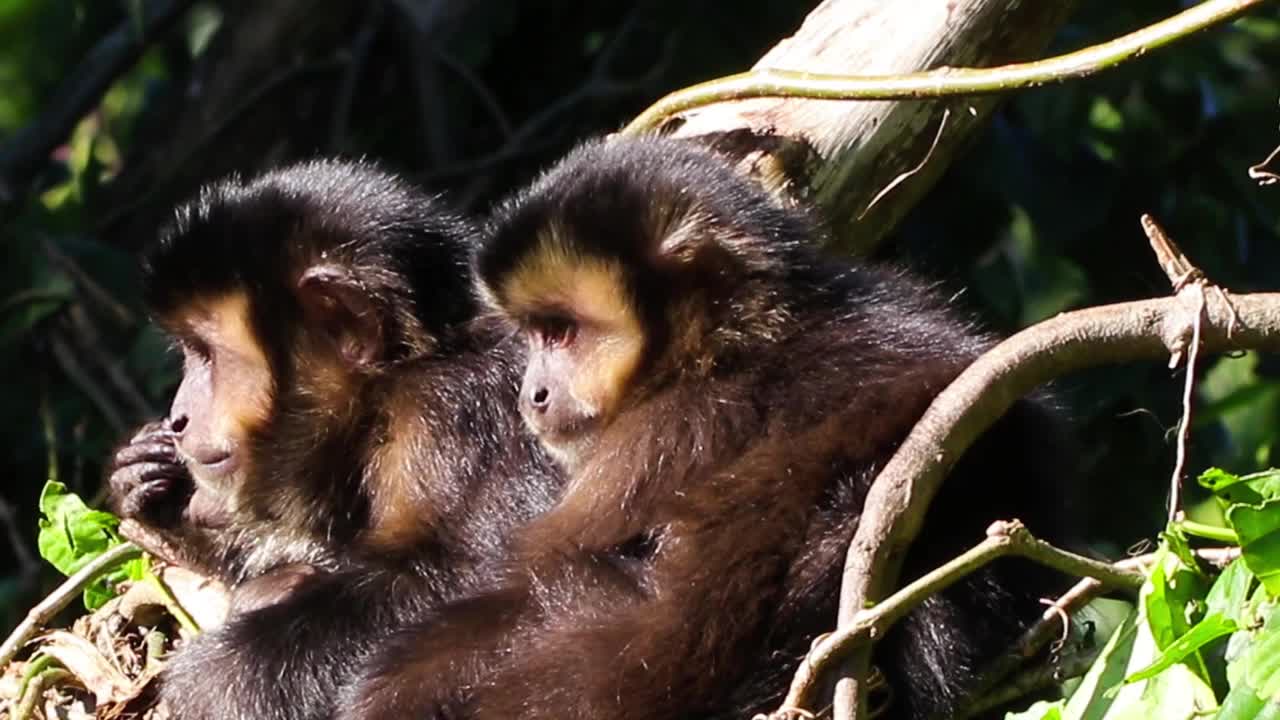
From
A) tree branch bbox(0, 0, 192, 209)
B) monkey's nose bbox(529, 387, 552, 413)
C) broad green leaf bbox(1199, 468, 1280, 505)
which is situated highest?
tree branch bbox(0, 0, 192, 209)

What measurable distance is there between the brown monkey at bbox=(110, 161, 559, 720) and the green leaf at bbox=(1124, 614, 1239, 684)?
1.69 meters

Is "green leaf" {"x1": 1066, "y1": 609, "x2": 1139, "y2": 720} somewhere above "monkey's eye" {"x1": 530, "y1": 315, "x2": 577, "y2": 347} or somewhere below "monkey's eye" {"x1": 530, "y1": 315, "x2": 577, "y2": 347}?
below

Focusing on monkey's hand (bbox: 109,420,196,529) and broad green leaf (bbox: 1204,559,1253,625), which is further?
monkey's hand (bbox: 109,420,196,529)

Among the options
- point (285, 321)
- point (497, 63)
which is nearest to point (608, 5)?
point (497, 63)

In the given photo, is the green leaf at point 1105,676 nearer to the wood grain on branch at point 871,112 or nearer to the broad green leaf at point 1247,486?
the broad green leaf at point 1247,486

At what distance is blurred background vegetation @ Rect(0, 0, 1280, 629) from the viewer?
548 centimetres

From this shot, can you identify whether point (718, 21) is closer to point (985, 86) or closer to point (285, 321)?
point (285, 321)

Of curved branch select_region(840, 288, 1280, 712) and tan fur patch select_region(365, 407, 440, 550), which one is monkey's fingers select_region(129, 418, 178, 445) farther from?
curved branch select_region(840, 288, 1280, 712)

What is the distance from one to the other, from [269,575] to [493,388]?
53cm

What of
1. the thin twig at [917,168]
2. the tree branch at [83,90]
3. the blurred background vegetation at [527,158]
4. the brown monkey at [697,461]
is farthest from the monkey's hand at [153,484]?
the tree branch at [83,90]

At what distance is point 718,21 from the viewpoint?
5.79m

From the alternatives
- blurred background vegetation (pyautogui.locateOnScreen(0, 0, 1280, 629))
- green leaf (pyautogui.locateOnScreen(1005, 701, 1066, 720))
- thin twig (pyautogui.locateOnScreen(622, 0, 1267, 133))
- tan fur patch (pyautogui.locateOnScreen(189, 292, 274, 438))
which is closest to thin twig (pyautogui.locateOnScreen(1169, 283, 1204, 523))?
green leaf (pyautogui.locateOnScreen(1005, 701, 1066, 720))

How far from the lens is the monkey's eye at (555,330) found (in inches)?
143

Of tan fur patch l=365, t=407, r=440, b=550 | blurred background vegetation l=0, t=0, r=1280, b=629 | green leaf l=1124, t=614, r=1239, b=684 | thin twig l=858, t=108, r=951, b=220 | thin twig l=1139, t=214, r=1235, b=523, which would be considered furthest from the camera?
blurred background vegetation l=0, t=0, r=1280, b=629
